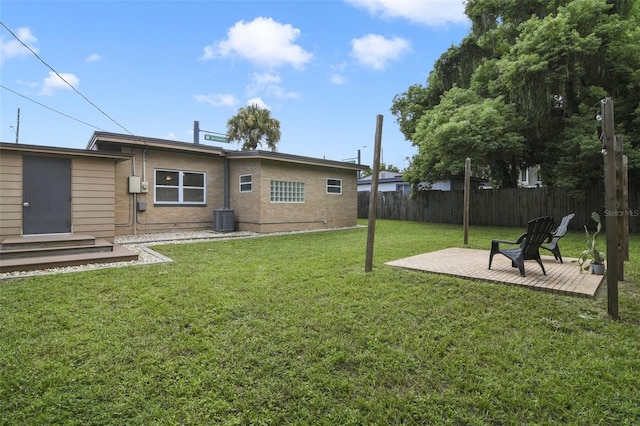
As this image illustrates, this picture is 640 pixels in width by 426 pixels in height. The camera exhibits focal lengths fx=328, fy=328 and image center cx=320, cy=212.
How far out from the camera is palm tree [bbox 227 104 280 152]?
86.9ft

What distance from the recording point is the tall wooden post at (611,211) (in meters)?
3.49

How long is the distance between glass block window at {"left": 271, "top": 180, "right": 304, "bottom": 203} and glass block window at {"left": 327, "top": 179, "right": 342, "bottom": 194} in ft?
5.57

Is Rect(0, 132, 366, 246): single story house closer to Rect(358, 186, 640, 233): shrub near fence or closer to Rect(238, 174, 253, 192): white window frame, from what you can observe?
Rect(238, 174, 253, 192): white window frame

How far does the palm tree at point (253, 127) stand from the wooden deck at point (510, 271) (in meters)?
22.0

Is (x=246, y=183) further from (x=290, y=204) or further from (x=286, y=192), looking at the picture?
(x=290, y=204)

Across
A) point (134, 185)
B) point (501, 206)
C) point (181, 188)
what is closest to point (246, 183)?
point (181, 188)

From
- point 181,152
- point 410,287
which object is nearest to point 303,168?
point 181,152

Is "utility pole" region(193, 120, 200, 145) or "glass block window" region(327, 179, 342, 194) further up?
"utility pole" region(193, 120, 200, 145)

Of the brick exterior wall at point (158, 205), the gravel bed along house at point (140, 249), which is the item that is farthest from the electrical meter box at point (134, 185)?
the gravel bed along house at point (140, 249)

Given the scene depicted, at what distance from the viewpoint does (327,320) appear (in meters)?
3.46

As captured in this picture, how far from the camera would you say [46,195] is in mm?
7492

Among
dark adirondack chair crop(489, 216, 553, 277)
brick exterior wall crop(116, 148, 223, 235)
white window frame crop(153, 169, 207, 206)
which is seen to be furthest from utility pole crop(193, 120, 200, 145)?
dark adirondack chair crop(489, 216, 553, 277)

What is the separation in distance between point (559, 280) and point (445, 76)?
49.8 ft

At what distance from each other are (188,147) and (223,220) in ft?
9.80
